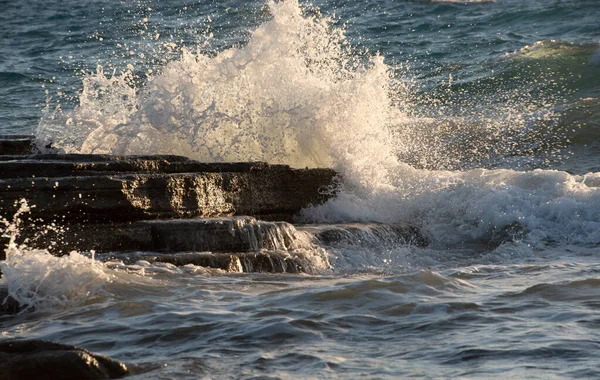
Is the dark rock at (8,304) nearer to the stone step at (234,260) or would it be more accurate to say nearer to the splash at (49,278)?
the splash at (49,278)

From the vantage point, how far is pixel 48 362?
3770 mm

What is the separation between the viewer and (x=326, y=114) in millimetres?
9750

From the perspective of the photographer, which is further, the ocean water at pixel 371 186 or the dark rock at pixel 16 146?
the dark rock at pixel 16 146

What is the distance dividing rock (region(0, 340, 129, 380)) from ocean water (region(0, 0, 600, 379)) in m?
0.25

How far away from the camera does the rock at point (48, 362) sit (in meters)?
3.75

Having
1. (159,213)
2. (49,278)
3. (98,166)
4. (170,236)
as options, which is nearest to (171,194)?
(159,213)

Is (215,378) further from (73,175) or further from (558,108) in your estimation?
(558,108)

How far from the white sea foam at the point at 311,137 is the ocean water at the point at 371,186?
21mm

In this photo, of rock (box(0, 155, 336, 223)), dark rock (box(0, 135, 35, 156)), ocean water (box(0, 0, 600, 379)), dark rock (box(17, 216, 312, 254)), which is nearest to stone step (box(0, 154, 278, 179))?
rock (box(0, 155, 336, 223))

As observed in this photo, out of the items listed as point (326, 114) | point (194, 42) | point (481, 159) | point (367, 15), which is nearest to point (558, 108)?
point (481, 159)

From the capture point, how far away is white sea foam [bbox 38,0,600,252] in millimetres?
8977

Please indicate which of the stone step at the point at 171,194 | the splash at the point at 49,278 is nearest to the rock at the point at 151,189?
the stone step at the point at 171,194

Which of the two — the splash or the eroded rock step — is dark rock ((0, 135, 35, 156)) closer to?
the eroded rock step

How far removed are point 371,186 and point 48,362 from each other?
5.77 metres
